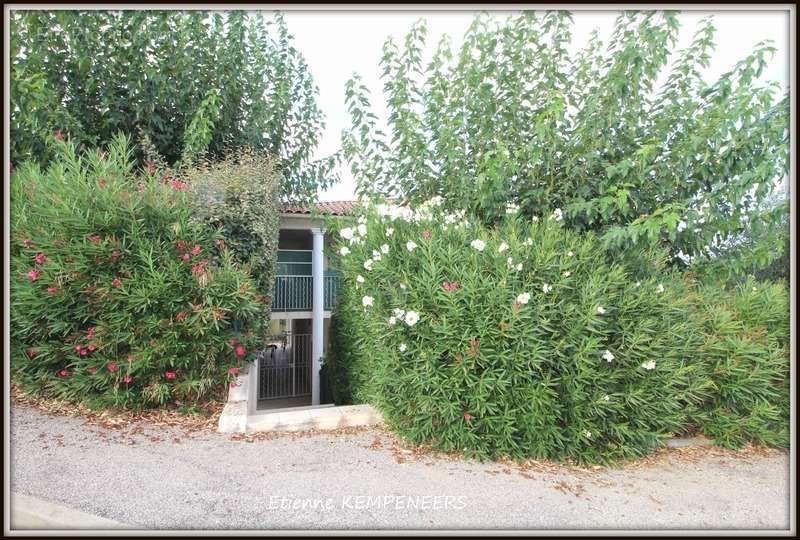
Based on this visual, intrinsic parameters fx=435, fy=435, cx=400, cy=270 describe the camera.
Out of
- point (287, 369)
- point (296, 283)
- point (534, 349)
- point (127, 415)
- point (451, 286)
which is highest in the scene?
point (296, 283)

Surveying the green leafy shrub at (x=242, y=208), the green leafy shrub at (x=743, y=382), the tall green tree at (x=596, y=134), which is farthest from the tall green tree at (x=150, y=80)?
the green leafy shrub at (x=743, y=382)

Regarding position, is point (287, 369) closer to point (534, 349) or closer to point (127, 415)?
point (127, 415)

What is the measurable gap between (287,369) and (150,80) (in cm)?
830

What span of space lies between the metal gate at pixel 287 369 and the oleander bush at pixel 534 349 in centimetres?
874

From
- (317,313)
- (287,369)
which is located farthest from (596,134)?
(287,369)

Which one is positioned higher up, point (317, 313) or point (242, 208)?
point (242, 208)

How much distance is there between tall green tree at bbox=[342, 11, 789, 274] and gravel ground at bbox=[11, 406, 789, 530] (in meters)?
1.87

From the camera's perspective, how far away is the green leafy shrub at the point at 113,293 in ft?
12.9

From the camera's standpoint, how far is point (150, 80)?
5.97 m

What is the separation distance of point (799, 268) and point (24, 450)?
5.64 m

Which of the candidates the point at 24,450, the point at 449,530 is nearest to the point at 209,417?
the point at 24,450

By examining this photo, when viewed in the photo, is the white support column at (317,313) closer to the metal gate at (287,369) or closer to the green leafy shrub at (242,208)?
the metal gate at (287,369)

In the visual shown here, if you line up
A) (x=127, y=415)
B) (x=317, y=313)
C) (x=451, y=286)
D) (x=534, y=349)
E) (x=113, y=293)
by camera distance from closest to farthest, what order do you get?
(x=534, y=349), (x=451, y=286), (x=113, y=293), (x=127, y=415), (x=317, y=313)

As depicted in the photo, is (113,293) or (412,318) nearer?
(412,318)
